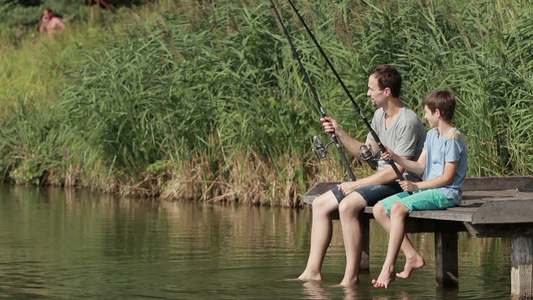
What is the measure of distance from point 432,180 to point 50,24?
1988cm

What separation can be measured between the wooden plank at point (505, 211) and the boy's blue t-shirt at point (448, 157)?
1.82 feet

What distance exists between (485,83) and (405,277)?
3561mm

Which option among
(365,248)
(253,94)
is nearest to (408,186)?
(365,248)

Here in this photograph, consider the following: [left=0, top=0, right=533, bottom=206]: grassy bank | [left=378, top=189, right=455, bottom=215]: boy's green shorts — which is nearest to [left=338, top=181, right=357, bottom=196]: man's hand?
[left=378, top=189, right=455, bottom=215]: boy's green shorts

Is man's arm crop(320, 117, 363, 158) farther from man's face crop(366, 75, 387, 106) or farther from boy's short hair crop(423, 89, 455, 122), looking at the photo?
boy's short hair crop(423, 89, 455, 122)

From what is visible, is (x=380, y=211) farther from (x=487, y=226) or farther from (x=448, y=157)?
(x=487, y=226)

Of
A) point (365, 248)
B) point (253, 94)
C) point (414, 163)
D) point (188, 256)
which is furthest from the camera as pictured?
point (253, 94)

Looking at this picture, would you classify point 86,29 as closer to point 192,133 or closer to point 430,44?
point 192,133

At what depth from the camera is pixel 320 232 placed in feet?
28.7

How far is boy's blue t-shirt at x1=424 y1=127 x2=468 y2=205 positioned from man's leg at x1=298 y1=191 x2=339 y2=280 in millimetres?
762

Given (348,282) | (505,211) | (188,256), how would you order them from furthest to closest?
1. (188,256)
2. (348,282)
3. (505,211)

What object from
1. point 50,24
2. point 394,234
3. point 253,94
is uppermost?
point 50,24

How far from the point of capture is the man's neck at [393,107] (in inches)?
339

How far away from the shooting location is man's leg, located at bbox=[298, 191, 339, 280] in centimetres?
871
